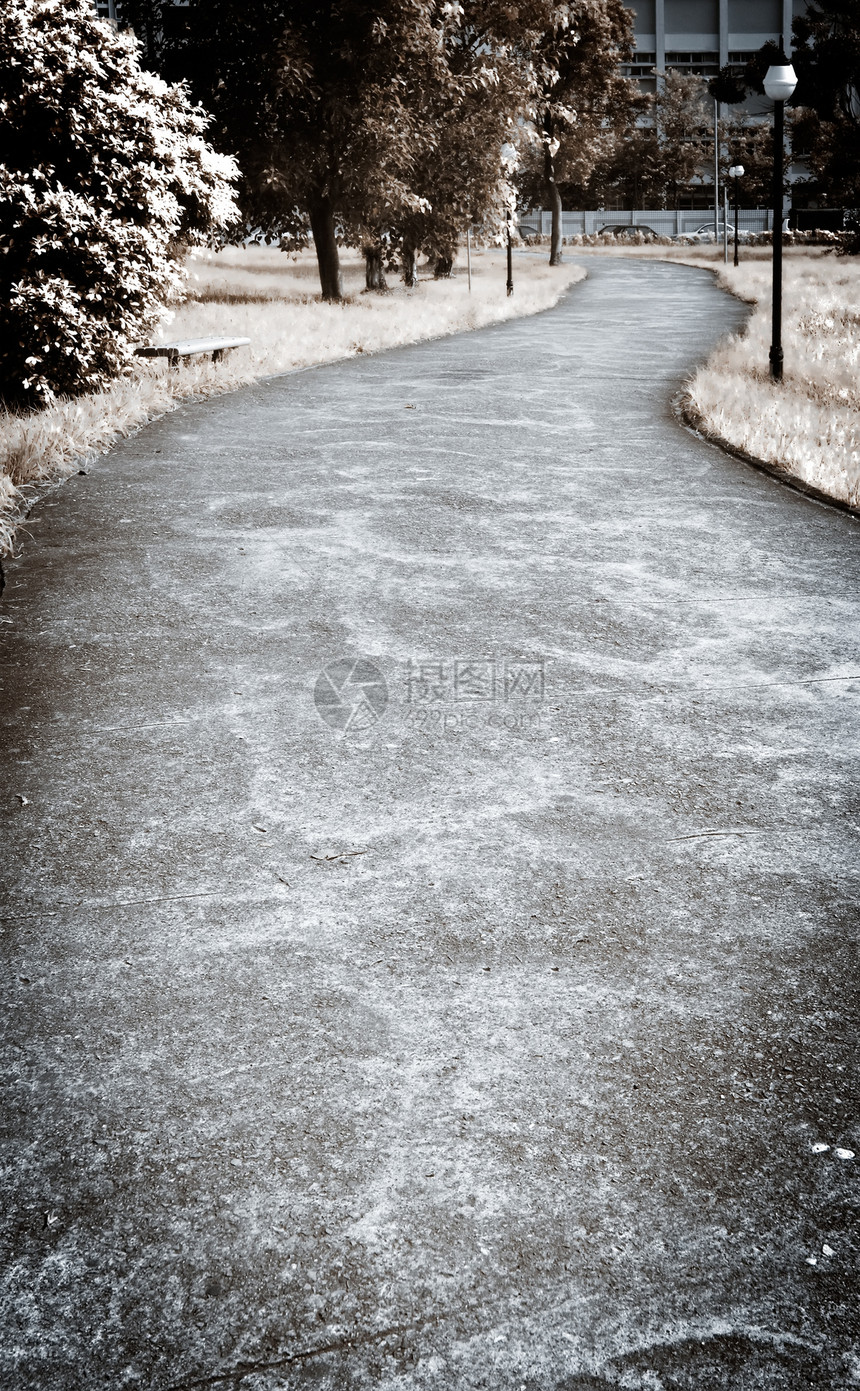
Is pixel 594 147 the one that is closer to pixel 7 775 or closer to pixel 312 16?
pixel 312 16

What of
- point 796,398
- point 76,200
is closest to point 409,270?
point 796,398

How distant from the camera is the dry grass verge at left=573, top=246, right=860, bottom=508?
33.9 feet

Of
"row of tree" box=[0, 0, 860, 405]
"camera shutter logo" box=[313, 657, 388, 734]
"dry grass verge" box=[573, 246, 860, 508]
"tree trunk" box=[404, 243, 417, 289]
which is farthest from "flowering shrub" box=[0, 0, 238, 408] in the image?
"tree trunk" box=[404, 243, 417, 289]

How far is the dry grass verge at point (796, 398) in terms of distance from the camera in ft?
33.9

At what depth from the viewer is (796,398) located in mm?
13828

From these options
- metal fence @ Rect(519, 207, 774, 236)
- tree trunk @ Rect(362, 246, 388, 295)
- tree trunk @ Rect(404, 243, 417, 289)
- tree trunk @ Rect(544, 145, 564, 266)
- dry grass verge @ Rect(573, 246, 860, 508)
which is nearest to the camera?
dry grass verge @ Rect(573, 246, 860, 508)

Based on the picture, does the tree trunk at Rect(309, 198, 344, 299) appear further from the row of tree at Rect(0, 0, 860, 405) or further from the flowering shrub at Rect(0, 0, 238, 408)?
the flowering shrub at Rect(0, 0, 238, 408)

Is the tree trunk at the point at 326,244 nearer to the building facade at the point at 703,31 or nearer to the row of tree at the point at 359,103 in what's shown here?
the row of tree at the point at 359,103

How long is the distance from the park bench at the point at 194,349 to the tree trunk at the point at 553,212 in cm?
3623

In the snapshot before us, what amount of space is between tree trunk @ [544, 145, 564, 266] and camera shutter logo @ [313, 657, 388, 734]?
48.0m

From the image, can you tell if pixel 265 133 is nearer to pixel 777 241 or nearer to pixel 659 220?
pixel 777 241

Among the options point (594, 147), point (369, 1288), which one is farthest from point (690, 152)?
point (369, 1288)

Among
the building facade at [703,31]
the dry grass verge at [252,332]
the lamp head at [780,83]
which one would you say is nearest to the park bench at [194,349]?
the dry grass verge at [252,332]

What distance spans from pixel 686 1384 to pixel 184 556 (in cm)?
629
